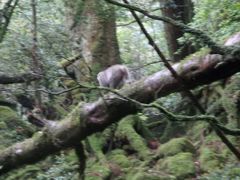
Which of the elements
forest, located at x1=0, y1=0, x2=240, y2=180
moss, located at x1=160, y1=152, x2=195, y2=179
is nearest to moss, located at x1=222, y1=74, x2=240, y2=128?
forest, located at x1=0, y1=0, x2=240, y2=180

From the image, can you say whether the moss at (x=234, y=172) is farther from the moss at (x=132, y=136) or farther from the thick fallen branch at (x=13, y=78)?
the thick fallen branch at (x=13, y=78)

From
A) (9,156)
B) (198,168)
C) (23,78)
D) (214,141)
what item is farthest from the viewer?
(23,78)

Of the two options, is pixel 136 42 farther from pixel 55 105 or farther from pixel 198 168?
pixel 198 168

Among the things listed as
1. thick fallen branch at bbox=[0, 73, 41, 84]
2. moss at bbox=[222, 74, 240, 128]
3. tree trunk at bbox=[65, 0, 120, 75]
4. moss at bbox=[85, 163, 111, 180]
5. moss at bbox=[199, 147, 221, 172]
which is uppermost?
tree trunk at bbox=[65, 0, 120, 75]

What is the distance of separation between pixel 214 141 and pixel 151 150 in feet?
4.23

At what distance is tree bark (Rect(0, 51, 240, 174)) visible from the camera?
5113 mm

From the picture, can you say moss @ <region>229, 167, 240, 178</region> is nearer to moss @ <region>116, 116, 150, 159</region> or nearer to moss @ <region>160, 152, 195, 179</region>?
moss @ <region>160, 152, 195, 179</region>

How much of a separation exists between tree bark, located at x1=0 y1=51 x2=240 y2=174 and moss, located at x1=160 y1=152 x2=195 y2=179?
168 centimetres

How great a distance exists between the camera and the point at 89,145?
861 cm

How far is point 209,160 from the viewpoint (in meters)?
7.23

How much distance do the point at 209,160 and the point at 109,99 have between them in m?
2.42

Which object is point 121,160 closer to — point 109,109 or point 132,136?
point 132,136

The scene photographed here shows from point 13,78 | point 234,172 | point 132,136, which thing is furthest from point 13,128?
point 234,172

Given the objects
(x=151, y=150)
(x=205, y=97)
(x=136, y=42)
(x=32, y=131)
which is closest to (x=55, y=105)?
(x=32, y=131)
